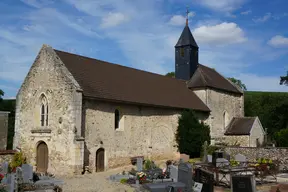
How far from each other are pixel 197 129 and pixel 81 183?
41.9 ft

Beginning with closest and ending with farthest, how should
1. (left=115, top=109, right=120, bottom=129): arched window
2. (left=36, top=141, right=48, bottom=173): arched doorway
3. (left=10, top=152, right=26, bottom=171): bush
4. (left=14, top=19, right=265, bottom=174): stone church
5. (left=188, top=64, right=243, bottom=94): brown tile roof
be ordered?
(left=14, top=19, right=265, bottom=174): stone church → (left=36, top=141, right=48, bottom=173): arched doorway → (left=10, top=152, right=26, bottom=171): bush → (left=115, top=109, right=120, bottom=129): arched window → (left=188, top=64, right=243, bottom=94): brown tile roof

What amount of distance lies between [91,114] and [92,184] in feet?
18.0

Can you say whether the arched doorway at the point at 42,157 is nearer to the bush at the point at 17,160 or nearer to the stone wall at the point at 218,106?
the bush at the point at 17,160

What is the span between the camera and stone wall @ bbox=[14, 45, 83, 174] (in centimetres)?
1820

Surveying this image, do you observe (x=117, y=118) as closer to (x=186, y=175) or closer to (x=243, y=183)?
(x=186, y=175)

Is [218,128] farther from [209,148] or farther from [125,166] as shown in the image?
[125,166]

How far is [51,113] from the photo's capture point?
19422 mm

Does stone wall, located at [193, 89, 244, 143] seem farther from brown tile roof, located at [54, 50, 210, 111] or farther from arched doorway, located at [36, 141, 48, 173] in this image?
arched doorway, located at [36, 141, 48, 173]

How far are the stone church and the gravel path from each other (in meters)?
1.15

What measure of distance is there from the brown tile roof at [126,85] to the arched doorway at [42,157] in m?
4.51

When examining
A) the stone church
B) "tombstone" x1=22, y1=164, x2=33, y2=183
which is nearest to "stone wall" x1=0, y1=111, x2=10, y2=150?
the stone church

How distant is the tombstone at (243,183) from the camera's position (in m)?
10.8

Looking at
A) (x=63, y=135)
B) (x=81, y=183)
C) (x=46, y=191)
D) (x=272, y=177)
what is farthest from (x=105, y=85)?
(x=272, y=177)

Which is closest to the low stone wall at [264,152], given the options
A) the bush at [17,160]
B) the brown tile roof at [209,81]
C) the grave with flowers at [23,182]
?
the brown tile roof at [209,81]
